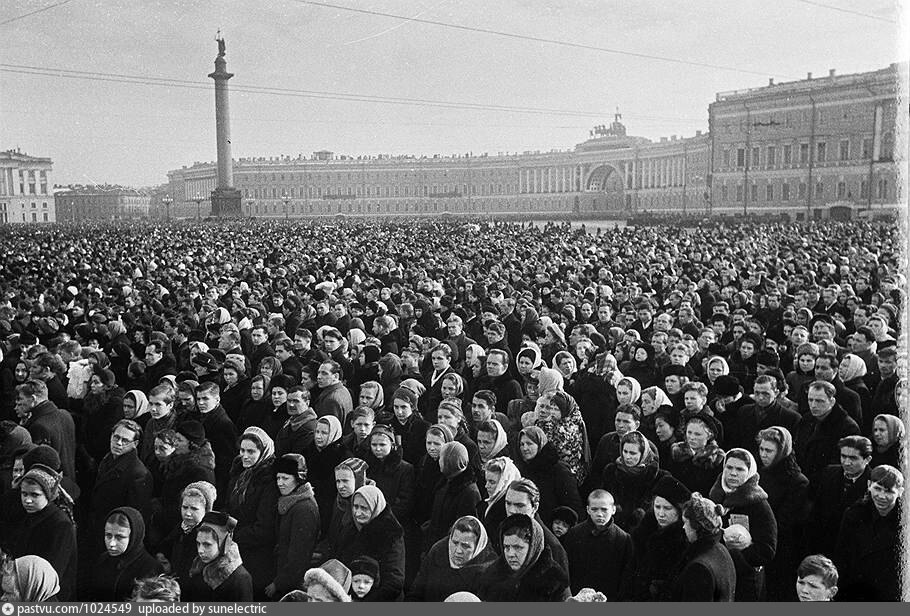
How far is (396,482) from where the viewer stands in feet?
17.4

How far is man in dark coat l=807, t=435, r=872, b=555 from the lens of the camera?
4859 millimetres

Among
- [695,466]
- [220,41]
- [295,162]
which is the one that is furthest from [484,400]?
[295,162]

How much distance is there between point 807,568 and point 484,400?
263 cm

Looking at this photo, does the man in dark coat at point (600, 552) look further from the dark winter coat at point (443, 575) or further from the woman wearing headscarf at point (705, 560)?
the dark winter coat at point (443, 575)

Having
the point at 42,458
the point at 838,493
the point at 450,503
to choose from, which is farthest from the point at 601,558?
the point at 42,458

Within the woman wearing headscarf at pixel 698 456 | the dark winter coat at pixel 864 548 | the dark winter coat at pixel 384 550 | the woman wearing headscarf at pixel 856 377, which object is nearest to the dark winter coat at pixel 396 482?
the dark winter coat at pixel 384 550

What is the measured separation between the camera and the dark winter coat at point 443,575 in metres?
4.25

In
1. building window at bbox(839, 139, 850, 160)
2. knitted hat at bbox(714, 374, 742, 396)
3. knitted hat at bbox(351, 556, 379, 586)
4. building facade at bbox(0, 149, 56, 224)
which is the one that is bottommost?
knitted hat at bbox(351, 556, 379, 586)

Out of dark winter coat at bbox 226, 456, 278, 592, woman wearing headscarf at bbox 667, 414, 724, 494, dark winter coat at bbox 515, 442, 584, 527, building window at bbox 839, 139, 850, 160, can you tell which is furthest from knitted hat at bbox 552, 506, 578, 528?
building window at bbox 839, 139, 850, 160

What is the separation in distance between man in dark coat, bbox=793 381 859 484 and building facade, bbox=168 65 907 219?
63.7 feet

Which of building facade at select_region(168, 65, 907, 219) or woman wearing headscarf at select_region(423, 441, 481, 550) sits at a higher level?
building facade at select_region(168, 65, 907, 219)

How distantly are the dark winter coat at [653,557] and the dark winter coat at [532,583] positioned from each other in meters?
0.48

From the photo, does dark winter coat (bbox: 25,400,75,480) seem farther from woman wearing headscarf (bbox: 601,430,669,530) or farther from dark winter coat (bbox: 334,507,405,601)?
woman wearing headscarf (bbox: 601,430,669,530)

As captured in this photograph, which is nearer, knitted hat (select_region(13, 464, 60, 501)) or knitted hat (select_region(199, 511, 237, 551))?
knitted hat (select_region(199, 511, 237, 551))
